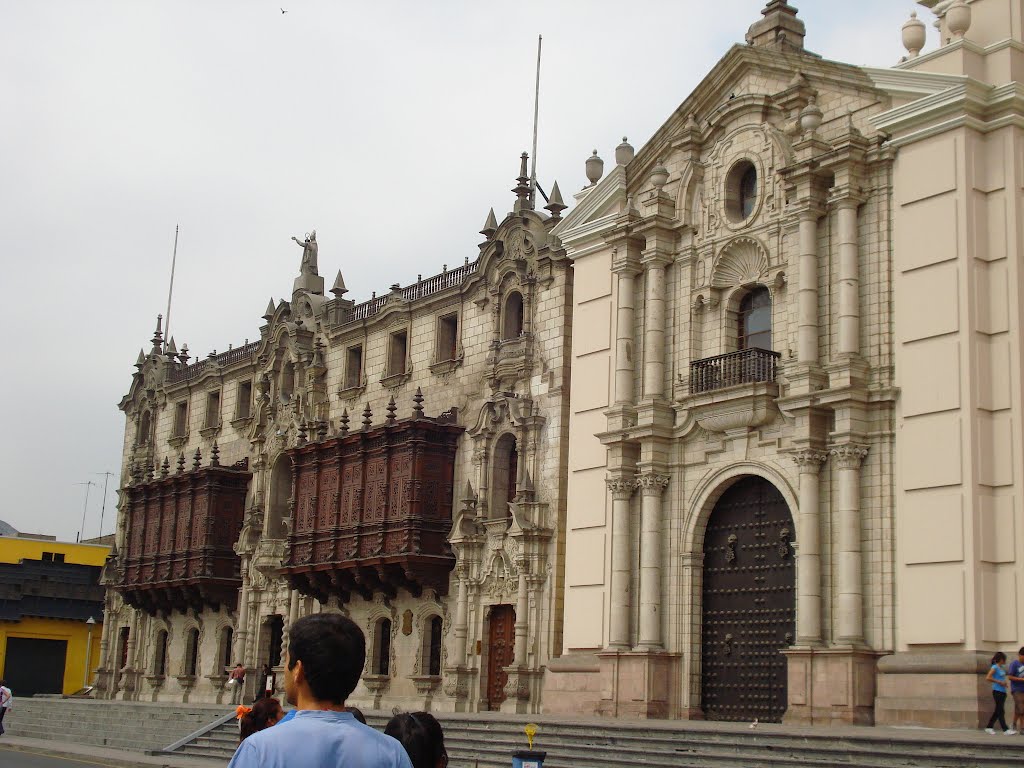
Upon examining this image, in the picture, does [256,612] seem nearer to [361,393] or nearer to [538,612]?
[361,393]

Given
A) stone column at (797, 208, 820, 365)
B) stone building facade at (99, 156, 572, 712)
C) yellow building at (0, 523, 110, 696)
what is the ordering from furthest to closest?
yellow building at (0, 523, 110, 696), stone building facade at (99, 156, 572, 712), stone column at (797, 208, 820, 365)

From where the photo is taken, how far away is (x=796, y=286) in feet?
76.7

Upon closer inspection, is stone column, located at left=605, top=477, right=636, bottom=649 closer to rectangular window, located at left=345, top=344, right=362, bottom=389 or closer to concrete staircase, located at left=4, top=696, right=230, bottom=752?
concrete staircase, located at left=4, top=696, right=230, bottom=752

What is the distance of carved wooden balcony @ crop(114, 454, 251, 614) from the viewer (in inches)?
1544

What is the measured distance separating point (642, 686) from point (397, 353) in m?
13.3

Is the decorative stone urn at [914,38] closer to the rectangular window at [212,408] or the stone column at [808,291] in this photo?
the stone column at [808,291]

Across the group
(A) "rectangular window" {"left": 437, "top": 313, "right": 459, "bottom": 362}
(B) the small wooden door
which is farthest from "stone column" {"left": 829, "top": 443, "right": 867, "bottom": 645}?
(A) "rectangular window" {"left": 437, "top": 313, "right": 459, "bottom": 362}

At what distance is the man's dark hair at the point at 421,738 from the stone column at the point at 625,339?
20.1 m

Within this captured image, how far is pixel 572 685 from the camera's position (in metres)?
25.9

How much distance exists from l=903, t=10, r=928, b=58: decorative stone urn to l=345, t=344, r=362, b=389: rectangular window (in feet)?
57.6

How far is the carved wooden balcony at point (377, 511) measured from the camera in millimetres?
30953

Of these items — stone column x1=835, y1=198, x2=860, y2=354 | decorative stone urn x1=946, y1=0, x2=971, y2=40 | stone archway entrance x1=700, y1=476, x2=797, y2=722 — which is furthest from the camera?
stone archway entrance x1=700, y1=476, x2=797, y2=722

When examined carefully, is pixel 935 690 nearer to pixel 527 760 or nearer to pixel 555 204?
pixel 527 760

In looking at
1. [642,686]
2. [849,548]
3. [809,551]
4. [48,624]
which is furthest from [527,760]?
[48,624]
